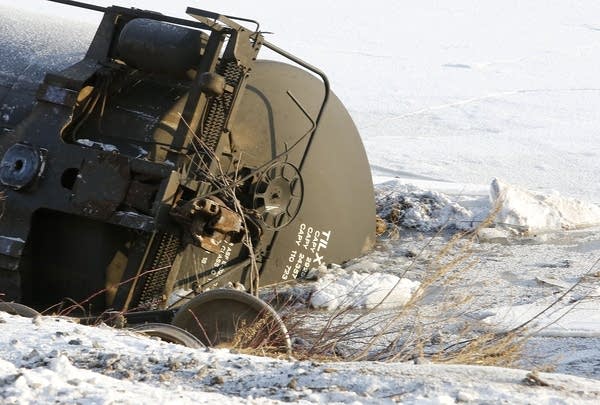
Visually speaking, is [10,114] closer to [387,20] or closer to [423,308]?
[423,308]

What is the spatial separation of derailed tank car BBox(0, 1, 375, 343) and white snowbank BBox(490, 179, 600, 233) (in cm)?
223

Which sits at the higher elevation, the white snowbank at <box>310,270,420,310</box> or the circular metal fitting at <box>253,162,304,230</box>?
the circular metal fitting at <box>253,162,304,230</box>

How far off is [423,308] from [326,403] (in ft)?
8.72

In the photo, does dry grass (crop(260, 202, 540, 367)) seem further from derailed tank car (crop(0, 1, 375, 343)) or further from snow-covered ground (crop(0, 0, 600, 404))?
derailed tank car (crop(0, 1, 375, 343))

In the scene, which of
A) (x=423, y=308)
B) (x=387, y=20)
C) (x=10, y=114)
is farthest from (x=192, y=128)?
(x=387, y=20)

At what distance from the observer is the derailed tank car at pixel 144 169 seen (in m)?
4.32

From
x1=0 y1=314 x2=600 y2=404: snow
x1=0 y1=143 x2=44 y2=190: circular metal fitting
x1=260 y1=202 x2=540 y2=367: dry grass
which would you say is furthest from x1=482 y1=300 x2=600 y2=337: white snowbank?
x1=0 y1=143 x2=44 y2=190: circular metal fitting

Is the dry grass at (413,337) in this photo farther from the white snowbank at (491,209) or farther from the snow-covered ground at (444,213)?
the white snowbank at (491,209)

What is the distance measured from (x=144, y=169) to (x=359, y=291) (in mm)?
1509

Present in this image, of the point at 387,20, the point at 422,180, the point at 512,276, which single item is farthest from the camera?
the point at 387,20

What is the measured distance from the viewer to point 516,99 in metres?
12.9

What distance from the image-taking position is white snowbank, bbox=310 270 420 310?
5.14 metres

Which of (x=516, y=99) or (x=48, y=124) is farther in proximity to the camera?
(x=516, y=99)

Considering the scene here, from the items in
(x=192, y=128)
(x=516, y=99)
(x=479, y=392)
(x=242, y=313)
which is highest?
(x=516, y=99)
